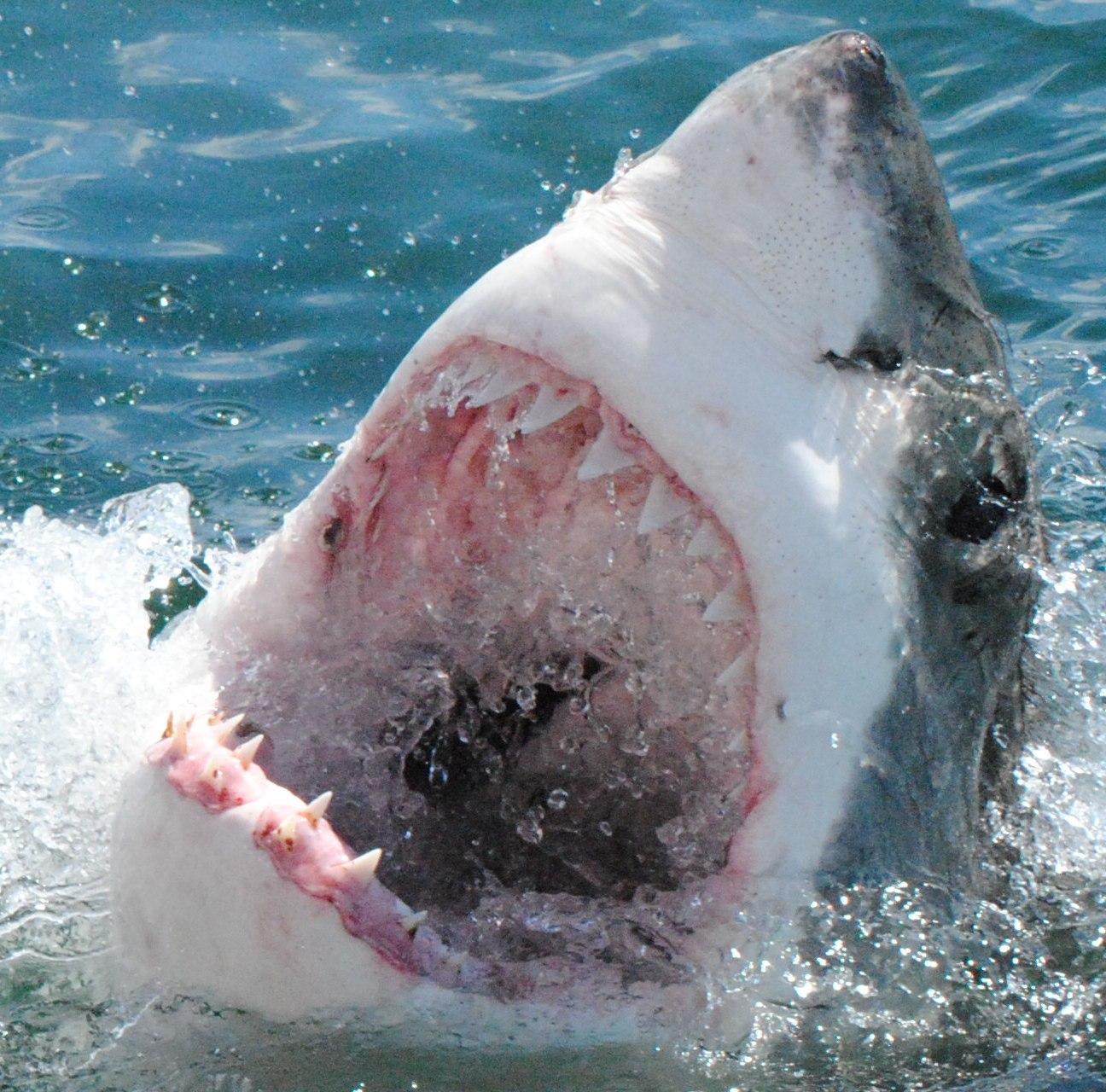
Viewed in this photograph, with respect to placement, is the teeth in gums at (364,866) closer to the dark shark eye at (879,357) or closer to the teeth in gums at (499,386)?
the teeth in gums at (499,386)

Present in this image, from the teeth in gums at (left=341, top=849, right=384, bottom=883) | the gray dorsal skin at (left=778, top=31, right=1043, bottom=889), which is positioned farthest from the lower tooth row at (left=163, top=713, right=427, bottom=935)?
the gray dorsal skin at (left=778, top=31, right=1043, bottom=889)

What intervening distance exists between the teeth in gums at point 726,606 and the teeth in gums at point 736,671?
0.05m

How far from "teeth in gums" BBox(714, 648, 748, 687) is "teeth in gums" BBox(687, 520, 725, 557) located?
126 mm

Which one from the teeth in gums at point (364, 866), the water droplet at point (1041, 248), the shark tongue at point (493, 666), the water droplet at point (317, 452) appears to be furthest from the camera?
the water droplet at point (1041, 248)

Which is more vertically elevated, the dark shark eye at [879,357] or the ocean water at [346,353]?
the dark shark eye at [879,357]

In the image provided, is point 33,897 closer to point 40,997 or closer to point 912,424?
point 40,997

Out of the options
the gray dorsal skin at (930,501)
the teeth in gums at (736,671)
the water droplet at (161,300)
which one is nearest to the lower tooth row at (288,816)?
the teeth in gums at (736,671)

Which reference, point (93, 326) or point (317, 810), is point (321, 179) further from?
point (317, 810)

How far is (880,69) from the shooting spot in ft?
7.53

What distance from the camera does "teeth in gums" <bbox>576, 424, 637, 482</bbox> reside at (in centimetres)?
208

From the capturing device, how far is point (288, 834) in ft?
6.51

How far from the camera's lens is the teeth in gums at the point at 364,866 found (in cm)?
197

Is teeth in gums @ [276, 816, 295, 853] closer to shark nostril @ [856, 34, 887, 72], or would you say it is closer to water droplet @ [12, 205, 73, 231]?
shark nostril @ [856, 34, 887, 72]

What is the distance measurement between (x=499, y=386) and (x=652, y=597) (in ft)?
1.43
